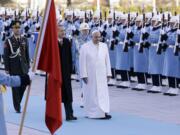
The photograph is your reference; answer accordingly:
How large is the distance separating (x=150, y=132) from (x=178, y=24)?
5443 mm

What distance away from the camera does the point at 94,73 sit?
40.9 ft

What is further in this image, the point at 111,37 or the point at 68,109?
the point at 111,37

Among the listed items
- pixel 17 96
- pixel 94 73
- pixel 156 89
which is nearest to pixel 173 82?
pixel 156 89

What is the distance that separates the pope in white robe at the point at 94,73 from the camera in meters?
12.4

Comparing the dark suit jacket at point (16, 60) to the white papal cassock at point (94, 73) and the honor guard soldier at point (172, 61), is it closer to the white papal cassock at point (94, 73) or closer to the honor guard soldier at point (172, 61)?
the white papal cassock at point (94, 73)

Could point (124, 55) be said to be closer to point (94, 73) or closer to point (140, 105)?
point (140, 105)

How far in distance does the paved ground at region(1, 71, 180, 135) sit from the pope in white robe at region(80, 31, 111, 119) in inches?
38.7

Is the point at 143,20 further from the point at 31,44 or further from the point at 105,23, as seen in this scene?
the point at 31,44

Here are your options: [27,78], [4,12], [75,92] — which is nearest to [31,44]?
[4,12]

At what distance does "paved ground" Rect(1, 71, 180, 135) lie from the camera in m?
12.3

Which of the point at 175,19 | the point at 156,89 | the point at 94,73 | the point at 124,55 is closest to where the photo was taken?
the point at 94,73

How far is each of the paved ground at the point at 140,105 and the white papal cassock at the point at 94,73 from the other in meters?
0.98

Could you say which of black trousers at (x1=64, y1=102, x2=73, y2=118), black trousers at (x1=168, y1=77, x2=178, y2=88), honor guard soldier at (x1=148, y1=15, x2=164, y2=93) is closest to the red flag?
black trousers at (x1=64, y1=102, x2=73, y2=118)

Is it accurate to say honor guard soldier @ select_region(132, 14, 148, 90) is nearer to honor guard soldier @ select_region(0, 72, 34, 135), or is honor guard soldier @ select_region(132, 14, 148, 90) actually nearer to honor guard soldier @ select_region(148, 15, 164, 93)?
honor guard soldier @ select_region(148, 15, 164, 93)
